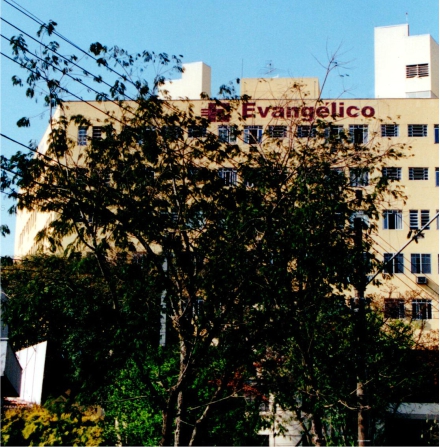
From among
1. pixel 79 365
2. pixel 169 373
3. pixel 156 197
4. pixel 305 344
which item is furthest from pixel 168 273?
pixel 169 373

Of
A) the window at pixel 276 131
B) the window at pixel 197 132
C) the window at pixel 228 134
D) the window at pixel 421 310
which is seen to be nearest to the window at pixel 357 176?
the window at pixel 276 131

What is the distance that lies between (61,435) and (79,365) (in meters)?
3.10

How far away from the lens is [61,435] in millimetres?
13508

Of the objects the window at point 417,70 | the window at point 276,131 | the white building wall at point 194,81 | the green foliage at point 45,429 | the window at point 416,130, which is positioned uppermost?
the window at point 417,70

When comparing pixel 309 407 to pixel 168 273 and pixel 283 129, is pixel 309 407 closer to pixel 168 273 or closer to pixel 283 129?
pixel 168 273

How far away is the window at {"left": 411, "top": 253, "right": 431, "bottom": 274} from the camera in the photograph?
3922 centimetres

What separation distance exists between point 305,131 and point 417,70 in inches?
1389

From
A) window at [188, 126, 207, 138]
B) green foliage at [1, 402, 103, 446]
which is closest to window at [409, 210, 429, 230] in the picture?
green foliage at [1, 402, 103, 446]

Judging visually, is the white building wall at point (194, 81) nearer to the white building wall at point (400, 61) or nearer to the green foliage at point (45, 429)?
the white building wall at point (400, 61)

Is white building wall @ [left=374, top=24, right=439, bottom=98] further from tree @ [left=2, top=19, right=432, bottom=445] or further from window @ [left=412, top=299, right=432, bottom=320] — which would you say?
tree @ [left=2, top=19, right=432, bottom=445]

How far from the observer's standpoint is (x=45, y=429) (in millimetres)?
13484

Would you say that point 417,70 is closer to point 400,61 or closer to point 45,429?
point 400,61

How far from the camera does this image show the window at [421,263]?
39.2 metres

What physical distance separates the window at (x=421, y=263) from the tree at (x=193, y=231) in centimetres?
2774
